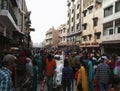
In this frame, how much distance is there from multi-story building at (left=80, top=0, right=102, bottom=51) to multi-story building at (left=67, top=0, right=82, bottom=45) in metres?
5.67

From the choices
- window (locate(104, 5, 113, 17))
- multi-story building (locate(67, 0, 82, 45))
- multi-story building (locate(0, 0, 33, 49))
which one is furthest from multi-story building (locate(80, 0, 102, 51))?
multi-story building (locate(0, 0, 33, 49))

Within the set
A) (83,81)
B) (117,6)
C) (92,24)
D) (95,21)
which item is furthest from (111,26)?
(83,81)

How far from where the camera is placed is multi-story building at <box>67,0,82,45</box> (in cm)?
6453

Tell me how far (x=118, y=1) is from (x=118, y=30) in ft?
12.0

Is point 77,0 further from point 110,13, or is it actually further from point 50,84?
point 50,84

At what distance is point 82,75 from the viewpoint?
31.3ft

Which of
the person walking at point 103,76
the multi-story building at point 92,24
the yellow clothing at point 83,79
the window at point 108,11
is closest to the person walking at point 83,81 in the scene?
the yellow clothing at point 83,79

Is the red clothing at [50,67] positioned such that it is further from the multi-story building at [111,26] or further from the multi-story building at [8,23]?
the multi-story building at [111,26]

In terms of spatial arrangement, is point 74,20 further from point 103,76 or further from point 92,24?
point 103,76

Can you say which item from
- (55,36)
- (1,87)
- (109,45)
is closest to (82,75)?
(1,87)

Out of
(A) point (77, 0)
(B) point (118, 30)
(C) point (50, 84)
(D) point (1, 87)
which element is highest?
(A) point (77, 0)

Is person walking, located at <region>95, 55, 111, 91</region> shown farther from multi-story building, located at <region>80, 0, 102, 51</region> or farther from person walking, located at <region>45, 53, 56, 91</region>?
multi-story building, located at <region>80, 0, 102, 51</region>

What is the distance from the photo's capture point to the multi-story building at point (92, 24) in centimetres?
4681

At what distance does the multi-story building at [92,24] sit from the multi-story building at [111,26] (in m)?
2.82
